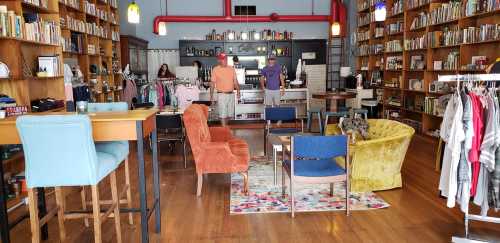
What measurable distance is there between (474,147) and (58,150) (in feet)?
9.73

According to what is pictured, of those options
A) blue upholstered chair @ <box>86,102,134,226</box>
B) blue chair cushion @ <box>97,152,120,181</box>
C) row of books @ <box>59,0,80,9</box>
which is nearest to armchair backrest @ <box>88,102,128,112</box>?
blue upholstered chair @ <box>86,102,134,226</box>

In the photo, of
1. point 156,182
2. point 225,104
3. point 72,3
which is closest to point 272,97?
point 225,104

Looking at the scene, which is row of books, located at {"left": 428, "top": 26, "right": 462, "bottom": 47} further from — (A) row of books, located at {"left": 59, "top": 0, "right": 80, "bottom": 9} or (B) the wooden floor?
(A) row of books, located at {"left": 59, "top": 0, "right": 80, "bottom": 9}

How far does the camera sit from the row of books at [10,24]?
415cm

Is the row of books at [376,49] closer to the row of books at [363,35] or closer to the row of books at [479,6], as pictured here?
the row of books at [363,35]

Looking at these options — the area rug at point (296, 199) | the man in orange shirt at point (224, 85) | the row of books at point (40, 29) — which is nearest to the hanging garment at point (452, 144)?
the area rug at point (296, 199)

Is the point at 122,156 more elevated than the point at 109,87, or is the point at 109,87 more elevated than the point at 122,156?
the point at 109,87

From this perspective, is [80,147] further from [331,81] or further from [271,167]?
[331,81]

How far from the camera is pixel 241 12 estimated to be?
12.3 metres

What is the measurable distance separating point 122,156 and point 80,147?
80cm

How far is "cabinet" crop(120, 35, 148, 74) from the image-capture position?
980 cm

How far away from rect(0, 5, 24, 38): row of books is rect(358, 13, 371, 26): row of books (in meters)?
8.41

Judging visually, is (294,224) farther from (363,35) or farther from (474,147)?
(363,35)

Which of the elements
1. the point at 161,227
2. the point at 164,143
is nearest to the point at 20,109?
the point at 161,227
